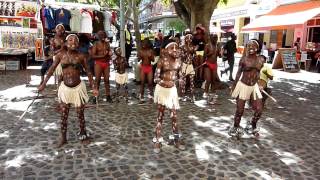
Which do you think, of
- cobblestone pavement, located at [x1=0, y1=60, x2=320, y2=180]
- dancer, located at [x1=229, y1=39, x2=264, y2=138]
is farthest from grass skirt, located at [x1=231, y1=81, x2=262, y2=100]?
cobblestone pavement, located at [x1=0, y1=60, x2=320, y2=180]

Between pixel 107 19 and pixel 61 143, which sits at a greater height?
pixel 107 19

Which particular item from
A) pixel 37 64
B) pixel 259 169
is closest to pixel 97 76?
pixel 259 169

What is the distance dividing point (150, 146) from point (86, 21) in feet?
26.3

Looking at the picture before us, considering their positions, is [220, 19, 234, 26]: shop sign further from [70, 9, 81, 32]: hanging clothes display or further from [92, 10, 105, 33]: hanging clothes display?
[70, 9, 81, 32]: hanging clothes display

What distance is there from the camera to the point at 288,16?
19359 millimetres

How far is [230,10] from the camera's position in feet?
104

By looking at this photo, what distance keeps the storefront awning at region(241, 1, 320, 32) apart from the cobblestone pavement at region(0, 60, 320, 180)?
9.79 meters

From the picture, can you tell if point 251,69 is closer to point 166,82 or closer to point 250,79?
point 250,79

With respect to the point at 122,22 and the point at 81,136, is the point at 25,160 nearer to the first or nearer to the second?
the point at 81,136

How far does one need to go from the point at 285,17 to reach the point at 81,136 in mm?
16522

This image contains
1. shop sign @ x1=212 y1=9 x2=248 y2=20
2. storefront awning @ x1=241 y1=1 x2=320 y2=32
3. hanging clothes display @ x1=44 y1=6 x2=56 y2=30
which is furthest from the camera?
shop sign @ x1=212 y1=9 x2=248 y2=20

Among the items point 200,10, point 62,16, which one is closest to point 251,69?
point 200,10

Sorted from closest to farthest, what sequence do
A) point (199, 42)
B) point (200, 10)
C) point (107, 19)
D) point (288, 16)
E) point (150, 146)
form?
1. point (150, 146)
2. point (199, 42)
3. point (200, 10)
4. point (107, 19)
5. point (288, 16)

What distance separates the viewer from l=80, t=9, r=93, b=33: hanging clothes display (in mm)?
12711
